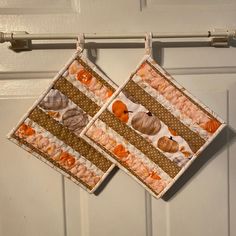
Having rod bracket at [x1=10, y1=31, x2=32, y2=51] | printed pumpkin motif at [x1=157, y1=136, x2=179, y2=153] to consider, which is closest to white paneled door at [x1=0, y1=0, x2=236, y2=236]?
rod bracket at [x1=10, y1=31, x2=32, y2=51]

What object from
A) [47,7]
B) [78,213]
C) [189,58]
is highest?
[189,58]

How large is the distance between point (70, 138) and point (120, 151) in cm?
12

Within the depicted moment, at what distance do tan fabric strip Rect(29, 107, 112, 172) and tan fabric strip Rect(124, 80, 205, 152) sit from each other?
0.54 ft

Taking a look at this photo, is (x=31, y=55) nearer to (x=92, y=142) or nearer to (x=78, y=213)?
(x=92, y=142)

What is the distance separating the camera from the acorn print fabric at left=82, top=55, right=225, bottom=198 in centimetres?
→ 82

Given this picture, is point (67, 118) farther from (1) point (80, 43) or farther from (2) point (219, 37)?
(2) point (219, 37)

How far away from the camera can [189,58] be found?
89 centimetres

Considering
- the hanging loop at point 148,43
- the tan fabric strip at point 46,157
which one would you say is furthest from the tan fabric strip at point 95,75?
the tan fabric strip at point 46,157

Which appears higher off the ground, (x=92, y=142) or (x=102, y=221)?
(x=92, y=142)

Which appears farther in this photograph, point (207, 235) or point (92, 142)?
point (207, 235)

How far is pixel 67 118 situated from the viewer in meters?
0.82

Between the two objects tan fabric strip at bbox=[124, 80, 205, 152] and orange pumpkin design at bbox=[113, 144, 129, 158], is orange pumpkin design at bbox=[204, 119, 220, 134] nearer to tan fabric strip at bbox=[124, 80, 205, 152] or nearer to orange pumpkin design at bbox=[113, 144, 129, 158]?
tan fabric strip at bbox=[124, 80, 205, 152]

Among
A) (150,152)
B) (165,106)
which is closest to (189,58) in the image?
(165,106)

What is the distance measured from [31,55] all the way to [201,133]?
45 cm
